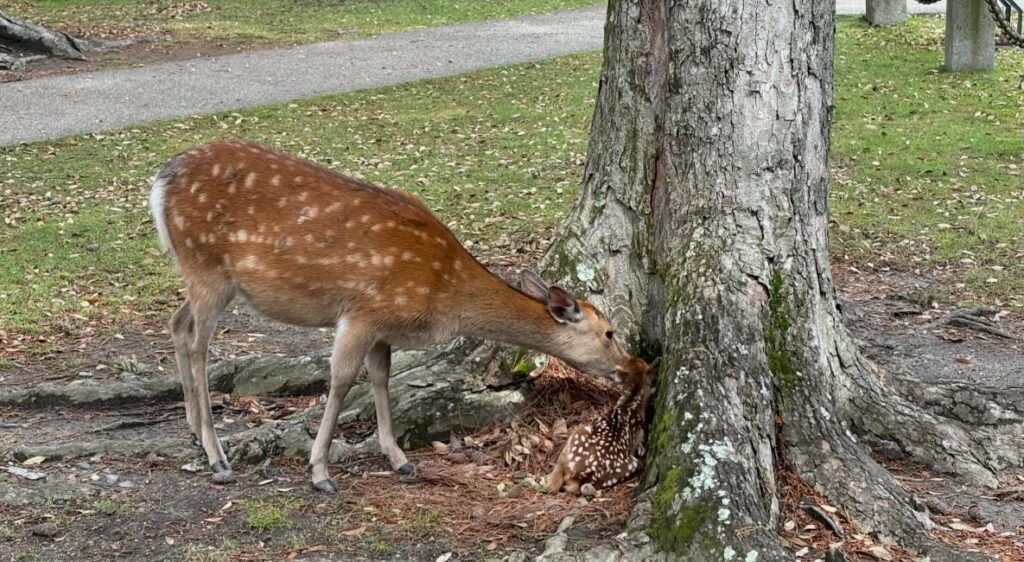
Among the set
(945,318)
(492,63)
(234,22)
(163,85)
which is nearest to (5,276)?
(945,318)

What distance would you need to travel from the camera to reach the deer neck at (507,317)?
562 centimetres

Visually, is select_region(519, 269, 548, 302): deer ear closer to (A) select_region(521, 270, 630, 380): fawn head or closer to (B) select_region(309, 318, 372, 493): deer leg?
(A) select_region(521, 270, 630, 380): fawn head

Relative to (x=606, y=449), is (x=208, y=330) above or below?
above

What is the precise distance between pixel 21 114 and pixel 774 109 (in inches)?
450

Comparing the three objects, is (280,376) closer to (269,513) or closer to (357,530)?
(269,513)

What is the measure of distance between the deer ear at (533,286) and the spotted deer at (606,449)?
2.08 ft

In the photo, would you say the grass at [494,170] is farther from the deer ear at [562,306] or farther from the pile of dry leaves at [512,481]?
the deer ear at [562,306]

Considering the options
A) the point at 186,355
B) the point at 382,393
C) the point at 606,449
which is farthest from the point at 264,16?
the point at 606,449

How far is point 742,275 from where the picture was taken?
523 cm

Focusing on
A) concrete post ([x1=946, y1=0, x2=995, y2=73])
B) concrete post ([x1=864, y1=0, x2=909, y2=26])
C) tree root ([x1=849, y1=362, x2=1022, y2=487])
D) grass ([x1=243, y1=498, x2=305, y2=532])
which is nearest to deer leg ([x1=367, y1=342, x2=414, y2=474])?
grass ([x1=243, y1=498, x2=305, y2=532])

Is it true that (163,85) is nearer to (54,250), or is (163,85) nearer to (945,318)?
(54,250)

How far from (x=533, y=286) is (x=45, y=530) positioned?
2.32 m

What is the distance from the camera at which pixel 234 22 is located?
21.6 meters

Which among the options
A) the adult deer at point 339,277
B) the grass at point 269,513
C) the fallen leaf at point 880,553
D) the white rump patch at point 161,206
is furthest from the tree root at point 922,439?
the white rump patch at point 161,206
